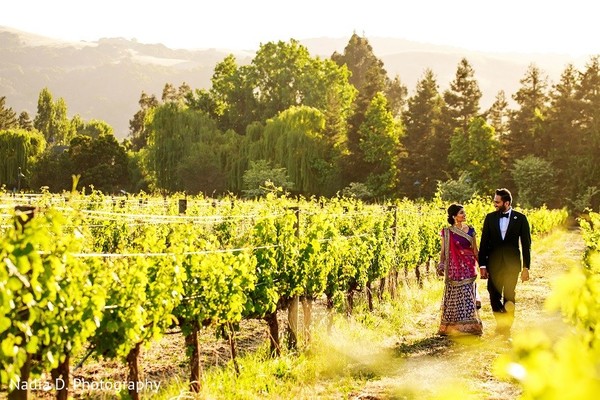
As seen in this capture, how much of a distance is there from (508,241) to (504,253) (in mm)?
162

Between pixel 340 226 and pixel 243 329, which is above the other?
pixel 340 226

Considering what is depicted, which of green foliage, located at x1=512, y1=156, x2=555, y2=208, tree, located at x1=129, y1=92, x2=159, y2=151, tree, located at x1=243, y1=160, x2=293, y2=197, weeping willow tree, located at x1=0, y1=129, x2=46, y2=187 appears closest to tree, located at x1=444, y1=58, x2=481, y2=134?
green foliage, located at x1=512, y1=156, x2=555, y2=208

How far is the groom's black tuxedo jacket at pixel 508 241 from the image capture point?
Result: 28.2 ft

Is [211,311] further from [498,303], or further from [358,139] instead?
[358,139]

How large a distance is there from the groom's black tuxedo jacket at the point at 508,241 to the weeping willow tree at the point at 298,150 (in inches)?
1390

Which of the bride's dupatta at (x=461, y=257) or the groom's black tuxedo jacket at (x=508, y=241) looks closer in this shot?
the groom's black tuxedo jacket at (x=508, y=241)

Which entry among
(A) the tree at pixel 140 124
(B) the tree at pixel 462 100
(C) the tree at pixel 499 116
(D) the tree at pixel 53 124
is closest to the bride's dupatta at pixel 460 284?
(B) the tree at pixel 462 100

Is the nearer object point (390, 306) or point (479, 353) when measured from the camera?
point (479, 353)

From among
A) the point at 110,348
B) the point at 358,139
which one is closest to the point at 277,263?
the point at 110,348

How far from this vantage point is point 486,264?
29.0 feet

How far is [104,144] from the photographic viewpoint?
191ft

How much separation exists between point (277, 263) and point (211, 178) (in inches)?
Answer: 1463

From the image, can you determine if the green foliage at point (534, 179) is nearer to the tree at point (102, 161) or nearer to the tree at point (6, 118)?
the tree at point (102, 161)

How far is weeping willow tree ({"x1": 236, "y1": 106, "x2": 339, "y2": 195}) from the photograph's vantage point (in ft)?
146
